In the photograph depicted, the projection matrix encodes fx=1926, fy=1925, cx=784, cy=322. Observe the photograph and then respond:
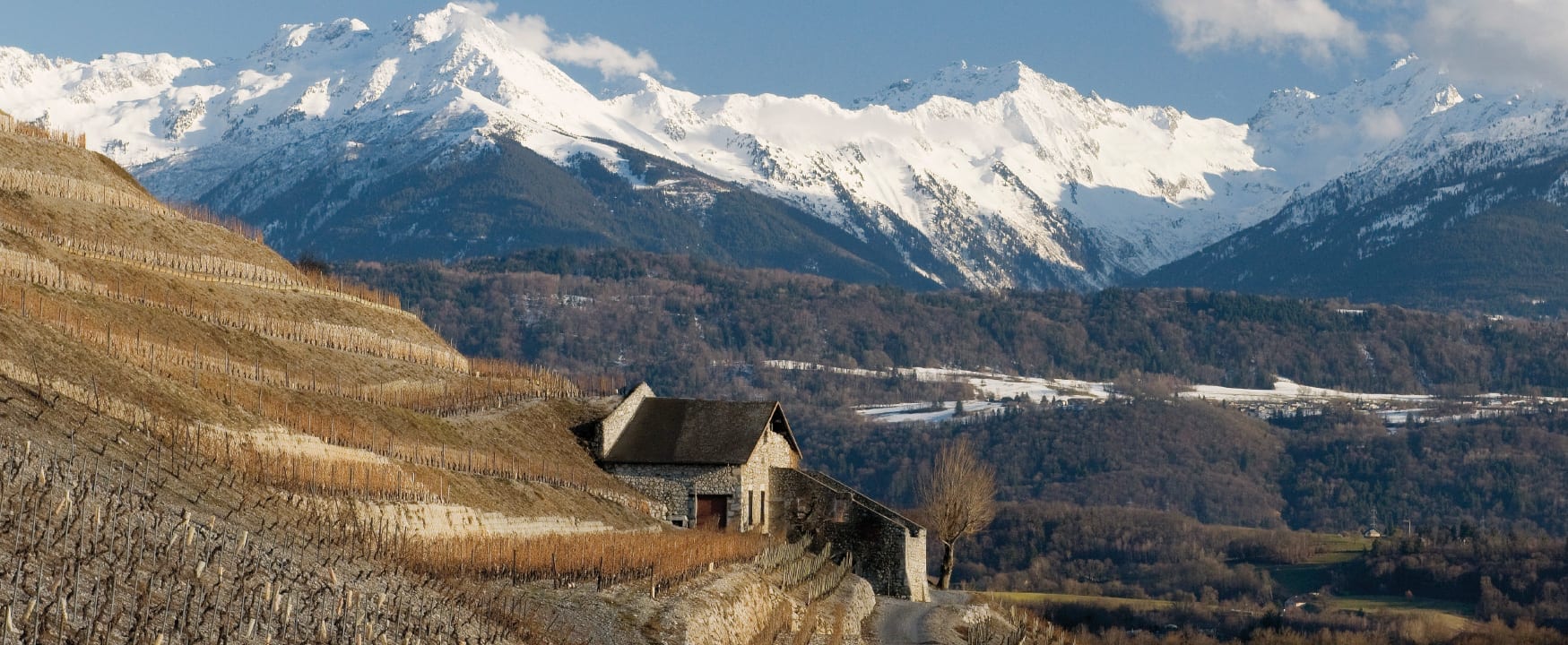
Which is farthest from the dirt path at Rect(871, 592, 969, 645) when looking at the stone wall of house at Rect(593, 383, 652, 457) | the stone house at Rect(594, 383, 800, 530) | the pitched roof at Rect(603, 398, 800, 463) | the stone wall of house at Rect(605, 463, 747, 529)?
the stone wall of house at Rect(593, 383, 652, 457)

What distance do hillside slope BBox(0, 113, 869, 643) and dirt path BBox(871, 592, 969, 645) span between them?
4.97 feet

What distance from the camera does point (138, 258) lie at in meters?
75.4

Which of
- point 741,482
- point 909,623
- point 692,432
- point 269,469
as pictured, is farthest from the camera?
point 692,432

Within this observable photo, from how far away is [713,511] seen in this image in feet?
256

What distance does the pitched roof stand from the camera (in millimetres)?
78125

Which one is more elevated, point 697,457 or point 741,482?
point 697,457

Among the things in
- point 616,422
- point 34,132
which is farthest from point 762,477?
point 34,132

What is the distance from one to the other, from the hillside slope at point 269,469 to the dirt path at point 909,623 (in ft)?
4.97

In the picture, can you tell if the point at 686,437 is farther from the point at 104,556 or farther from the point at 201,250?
the point at 104,556

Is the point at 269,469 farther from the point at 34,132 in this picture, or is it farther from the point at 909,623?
the point at 34,132

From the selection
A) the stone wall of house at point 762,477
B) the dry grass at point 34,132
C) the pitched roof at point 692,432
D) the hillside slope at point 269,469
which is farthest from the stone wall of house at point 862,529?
the dry grass at point 34,132

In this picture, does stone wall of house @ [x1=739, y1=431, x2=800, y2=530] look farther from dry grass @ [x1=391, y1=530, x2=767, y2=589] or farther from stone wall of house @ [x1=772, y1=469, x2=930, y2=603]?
dry grass @ [x1=391, y1=530, x2=767, y2=589]

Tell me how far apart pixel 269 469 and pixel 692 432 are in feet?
107

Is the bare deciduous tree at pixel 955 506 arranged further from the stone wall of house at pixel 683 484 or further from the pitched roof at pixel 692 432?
the stone wall of house at pixel 683 484
